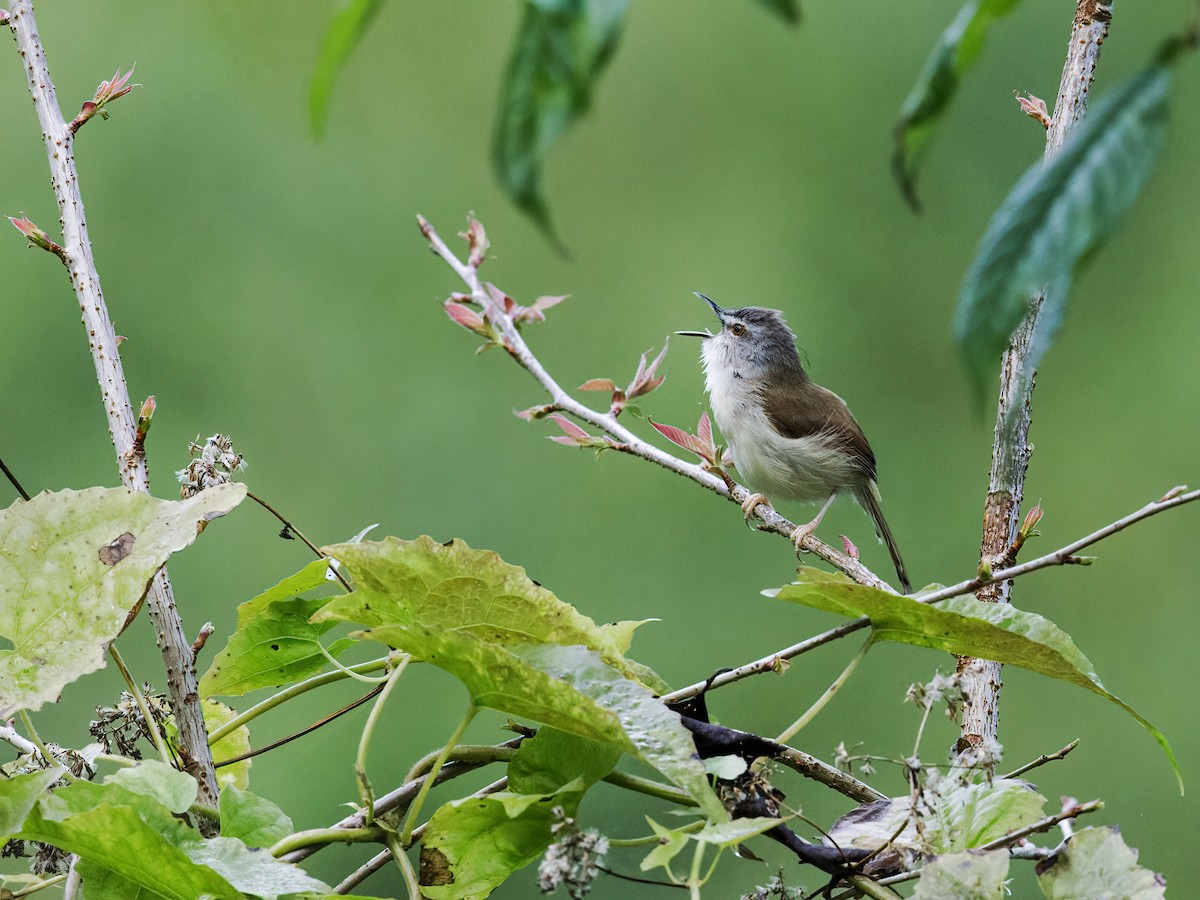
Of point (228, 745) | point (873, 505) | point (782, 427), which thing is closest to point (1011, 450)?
point (228, 745)

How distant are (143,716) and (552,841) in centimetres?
33

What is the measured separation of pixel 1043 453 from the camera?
706cm

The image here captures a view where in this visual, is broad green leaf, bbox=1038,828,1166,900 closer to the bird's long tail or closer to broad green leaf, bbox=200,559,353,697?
broad green leaf, bbox=200,559,353,697

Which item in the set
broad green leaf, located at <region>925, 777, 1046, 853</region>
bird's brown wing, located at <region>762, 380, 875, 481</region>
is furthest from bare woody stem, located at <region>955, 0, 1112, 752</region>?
bird's brown wing, located at <region>762, 380, 875, 481</region>

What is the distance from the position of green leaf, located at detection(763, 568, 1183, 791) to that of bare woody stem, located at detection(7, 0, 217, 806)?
1.35 ft

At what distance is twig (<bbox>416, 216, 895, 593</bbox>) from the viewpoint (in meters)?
1.47

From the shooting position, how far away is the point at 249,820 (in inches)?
29.5

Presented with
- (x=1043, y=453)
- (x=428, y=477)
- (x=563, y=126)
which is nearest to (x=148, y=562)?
(x=563, y=126)

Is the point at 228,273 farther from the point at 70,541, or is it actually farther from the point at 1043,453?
the point at 70,541

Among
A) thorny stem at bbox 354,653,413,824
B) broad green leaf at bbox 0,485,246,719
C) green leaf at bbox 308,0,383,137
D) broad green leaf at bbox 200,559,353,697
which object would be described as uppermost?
green leaf at bbox 308,0,383,137

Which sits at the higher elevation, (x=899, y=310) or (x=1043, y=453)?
(x=899, y=310)

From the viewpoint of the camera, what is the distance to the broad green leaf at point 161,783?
0.68m

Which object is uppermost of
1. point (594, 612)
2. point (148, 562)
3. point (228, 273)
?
point (228, 273)

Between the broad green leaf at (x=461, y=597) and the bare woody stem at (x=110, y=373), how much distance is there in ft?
0.59
